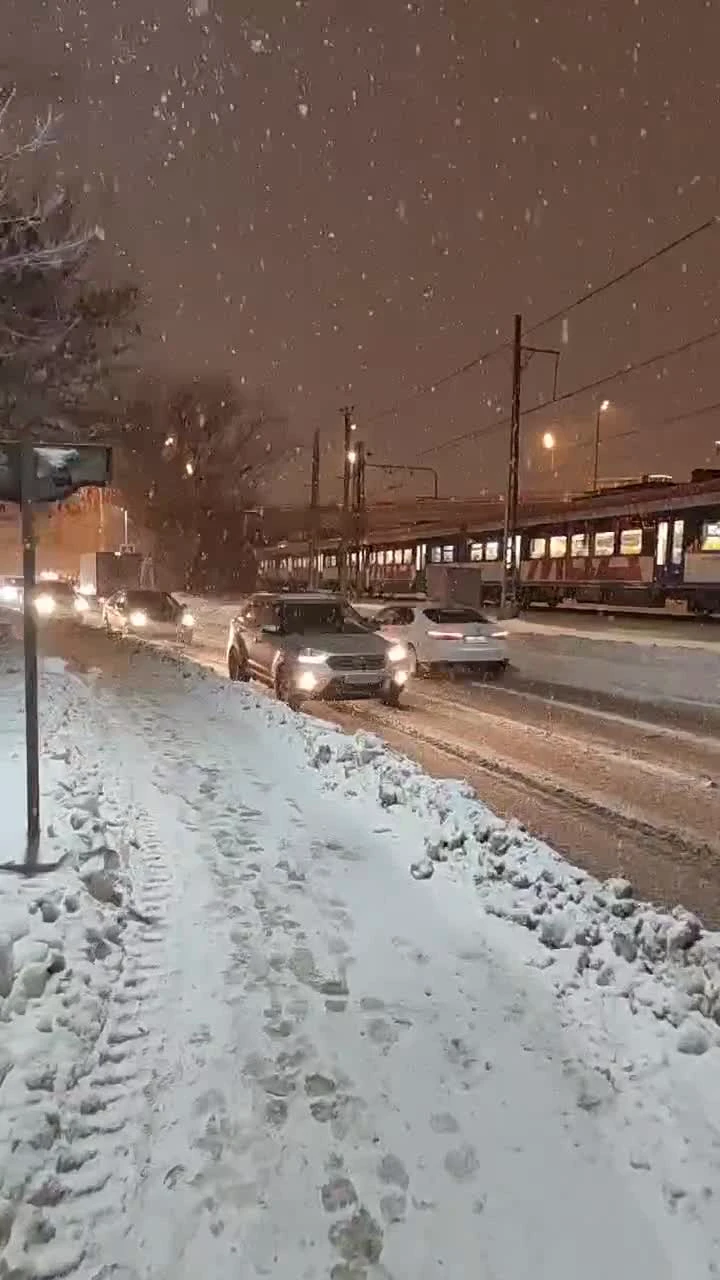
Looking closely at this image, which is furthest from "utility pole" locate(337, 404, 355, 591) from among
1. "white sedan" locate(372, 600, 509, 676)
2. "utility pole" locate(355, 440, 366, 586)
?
"white sedan" locate(372, 600, 509, 676)

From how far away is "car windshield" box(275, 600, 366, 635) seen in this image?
16.7m

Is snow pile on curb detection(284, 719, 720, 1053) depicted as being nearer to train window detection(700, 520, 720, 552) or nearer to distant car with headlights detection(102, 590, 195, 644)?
distant car with headlights detection(102, 590, 195, 644)

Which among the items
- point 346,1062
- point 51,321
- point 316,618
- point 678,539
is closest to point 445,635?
point 316,618

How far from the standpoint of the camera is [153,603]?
32469mm

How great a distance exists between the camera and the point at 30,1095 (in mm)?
3623

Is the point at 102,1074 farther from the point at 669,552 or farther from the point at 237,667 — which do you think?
the point at 669,552

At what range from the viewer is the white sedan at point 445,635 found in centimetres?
2139

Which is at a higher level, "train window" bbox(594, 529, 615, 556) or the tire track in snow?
"train window" bbox(594, 529, 615, 556)

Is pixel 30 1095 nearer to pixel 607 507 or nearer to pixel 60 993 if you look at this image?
pixel 60 993

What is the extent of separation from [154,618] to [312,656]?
17.6 metres

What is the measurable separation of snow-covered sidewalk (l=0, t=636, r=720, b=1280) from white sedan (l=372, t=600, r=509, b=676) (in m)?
13.9

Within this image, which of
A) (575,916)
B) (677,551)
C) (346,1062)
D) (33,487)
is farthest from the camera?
(677,551)

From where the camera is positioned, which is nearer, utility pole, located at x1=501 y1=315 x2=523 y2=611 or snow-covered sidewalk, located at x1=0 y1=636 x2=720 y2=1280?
snow-covered sidewalk, located at x1=0 y1=636 x2=720 y2=1280

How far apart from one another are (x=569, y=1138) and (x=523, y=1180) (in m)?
0.33
